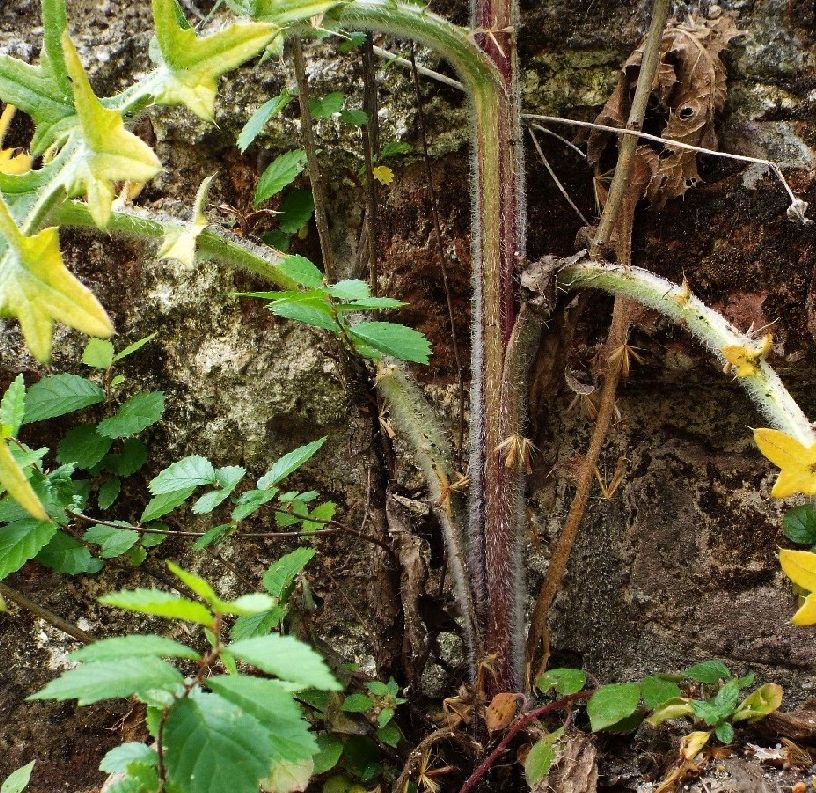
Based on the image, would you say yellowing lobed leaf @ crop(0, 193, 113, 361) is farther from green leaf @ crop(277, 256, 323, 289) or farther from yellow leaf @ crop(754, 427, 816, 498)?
yellow leaf @ crop(754, 427, 816, 498)

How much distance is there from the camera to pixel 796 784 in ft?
3.27

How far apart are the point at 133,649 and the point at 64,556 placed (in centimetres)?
74

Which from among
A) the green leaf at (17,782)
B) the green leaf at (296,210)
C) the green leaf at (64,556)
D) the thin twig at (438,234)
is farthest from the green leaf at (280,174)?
the green leaf at (17,782)

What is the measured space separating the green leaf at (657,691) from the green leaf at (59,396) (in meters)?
1.01

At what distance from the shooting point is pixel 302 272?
1041mm

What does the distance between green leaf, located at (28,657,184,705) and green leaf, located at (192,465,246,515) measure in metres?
0.42

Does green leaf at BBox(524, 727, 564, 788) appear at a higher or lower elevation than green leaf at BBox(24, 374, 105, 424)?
lower

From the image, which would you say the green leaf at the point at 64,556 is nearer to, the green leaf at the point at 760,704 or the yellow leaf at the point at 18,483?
the yellow leaf at the point at 18,483

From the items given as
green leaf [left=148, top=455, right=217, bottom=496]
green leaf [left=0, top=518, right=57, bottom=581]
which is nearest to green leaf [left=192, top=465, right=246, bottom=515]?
green leaf [left=148, top=455, right=217, bottom=496]

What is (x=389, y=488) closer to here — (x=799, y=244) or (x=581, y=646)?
(x=581, y=646)

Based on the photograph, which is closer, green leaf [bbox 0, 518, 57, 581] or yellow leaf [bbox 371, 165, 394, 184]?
green leaf [bbox 0, 518, 57, 581]

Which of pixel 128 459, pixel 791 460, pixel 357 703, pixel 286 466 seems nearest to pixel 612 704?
pixel 357 703

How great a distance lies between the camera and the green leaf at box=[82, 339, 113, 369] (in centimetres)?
138

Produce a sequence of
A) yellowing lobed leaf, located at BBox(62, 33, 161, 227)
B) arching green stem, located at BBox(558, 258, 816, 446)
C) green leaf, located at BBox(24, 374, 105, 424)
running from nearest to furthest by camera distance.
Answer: yellowing lobed leaf, located at BBox(62, 33, 161, 227), arching green stem, located at BBox(558, 258, 816, 446), green leaf, located at BBox(24, 374, 105, 424)
